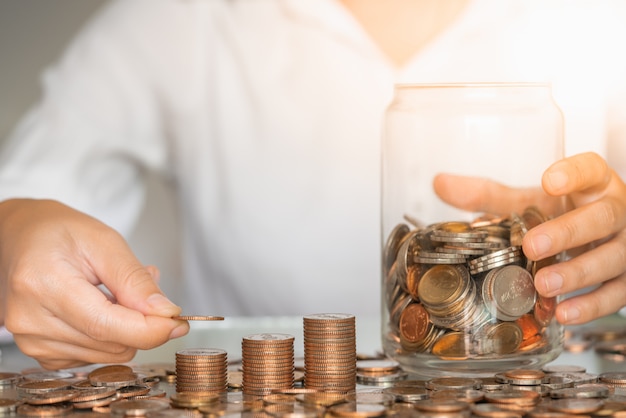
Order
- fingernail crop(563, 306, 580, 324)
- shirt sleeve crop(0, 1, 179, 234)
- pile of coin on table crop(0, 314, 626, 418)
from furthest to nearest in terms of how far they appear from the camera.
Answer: shirt sleeve crop(0, 1, 179, 234)
fingernail crop(563, 306, 580, 324)
pile of coin on table crop(0, 314, 626, 418)

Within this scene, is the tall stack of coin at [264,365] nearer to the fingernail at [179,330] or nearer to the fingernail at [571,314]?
the fingernail at [179,330]

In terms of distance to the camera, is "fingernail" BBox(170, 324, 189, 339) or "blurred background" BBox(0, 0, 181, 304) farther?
"blurred background" BBox(0, 0, 181, 304)

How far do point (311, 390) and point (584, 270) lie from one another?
402 mm

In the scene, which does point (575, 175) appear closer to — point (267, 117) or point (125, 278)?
point (125, 278)

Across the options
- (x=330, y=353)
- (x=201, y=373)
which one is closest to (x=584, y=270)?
(x=330, y=353)

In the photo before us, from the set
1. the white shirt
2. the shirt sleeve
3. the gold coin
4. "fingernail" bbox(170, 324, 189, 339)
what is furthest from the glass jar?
the shirt sleeve

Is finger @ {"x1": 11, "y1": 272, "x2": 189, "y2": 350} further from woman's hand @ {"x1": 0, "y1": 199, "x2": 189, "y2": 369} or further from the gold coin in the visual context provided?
the gold coin

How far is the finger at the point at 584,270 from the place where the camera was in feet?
3.65

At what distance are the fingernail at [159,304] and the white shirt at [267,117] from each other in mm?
1152

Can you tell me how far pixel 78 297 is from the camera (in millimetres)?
A: 1155

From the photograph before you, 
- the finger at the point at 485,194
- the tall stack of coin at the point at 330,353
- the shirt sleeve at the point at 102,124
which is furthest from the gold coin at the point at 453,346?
the shirt sleeve at the point at 102,124

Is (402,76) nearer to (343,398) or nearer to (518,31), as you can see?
(518,31)

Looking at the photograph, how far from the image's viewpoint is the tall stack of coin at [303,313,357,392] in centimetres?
111

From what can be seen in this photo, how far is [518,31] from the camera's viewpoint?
7.62 feet
